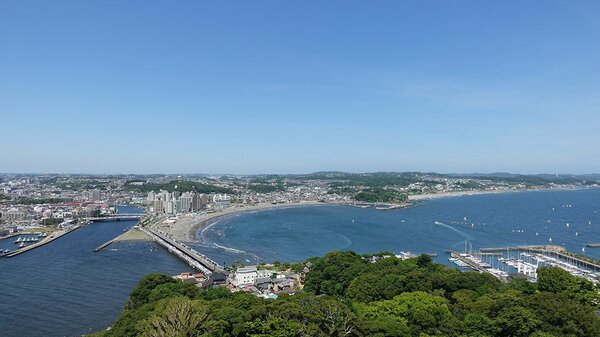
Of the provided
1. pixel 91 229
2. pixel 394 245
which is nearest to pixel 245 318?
pixel 394 245

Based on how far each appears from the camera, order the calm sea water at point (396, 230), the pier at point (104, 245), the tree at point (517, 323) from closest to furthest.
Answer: the tree at point (517, 323), the pier at point (104, 245), the calm sea water at point (396, 230)

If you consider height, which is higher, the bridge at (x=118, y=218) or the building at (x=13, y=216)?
the building at (x=13, y=216)

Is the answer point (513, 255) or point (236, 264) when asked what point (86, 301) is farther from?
point (513, 255)

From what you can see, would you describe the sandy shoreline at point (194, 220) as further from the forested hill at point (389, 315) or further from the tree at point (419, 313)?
the tree at point (419, 313)

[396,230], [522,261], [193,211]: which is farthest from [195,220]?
[522,261]

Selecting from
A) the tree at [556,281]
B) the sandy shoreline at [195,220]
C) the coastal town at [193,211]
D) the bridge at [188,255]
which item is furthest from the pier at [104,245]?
the tree at [556,281]

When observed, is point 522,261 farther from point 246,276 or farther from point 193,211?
point 193,211

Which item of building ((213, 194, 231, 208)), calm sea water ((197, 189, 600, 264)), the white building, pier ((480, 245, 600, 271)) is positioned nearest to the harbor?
pier ((480, 245, 600, 271))
